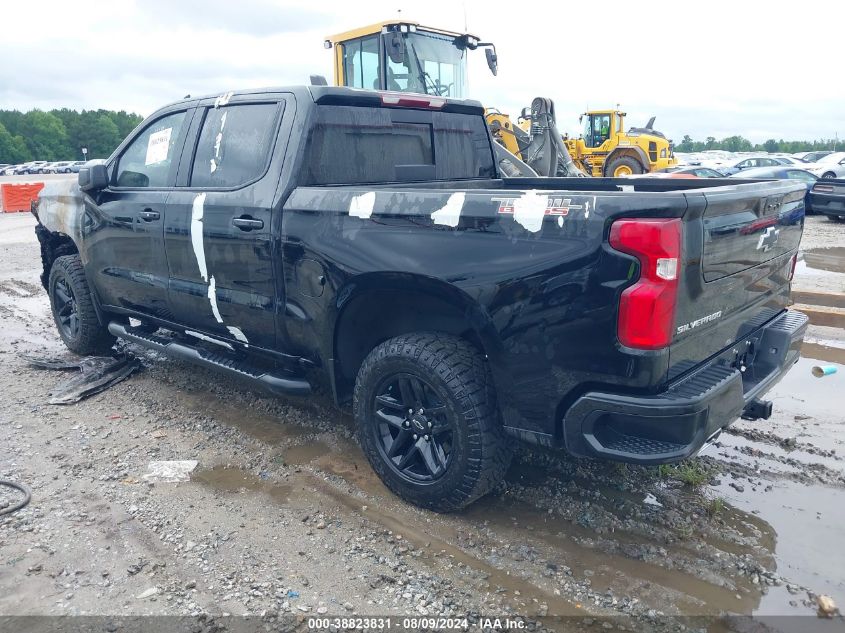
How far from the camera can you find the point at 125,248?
4.82 meters

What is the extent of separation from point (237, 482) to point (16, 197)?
22.0m

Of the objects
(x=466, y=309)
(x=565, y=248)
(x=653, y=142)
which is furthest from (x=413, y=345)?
(x=653, y=142)

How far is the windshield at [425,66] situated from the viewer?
10.3m

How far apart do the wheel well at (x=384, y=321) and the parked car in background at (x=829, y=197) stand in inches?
542

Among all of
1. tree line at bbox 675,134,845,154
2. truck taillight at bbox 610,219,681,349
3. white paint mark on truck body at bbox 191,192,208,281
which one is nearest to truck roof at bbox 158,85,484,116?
white paint mark on truck body at bbox 191,192,208,281

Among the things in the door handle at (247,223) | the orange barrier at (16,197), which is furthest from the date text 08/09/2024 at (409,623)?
the orange barrier at (16,197)

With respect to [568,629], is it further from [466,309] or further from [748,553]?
[466,309]

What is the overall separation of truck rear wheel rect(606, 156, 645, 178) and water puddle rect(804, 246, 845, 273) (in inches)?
442

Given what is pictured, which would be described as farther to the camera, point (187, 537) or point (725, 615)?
point (187, 537)

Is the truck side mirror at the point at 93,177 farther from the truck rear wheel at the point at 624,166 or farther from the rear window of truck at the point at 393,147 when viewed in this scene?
the truck rear wheel at the point at 624,166

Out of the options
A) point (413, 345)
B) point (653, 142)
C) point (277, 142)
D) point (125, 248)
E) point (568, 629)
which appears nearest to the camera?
point (568, 629)

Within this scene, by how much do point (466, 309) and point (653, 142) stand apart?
70.5 ft

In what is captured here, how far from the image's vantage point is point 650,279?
254cm

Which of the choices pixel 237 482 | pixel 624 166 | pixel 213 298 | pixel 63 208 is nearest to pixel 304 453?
pixel 237 482
